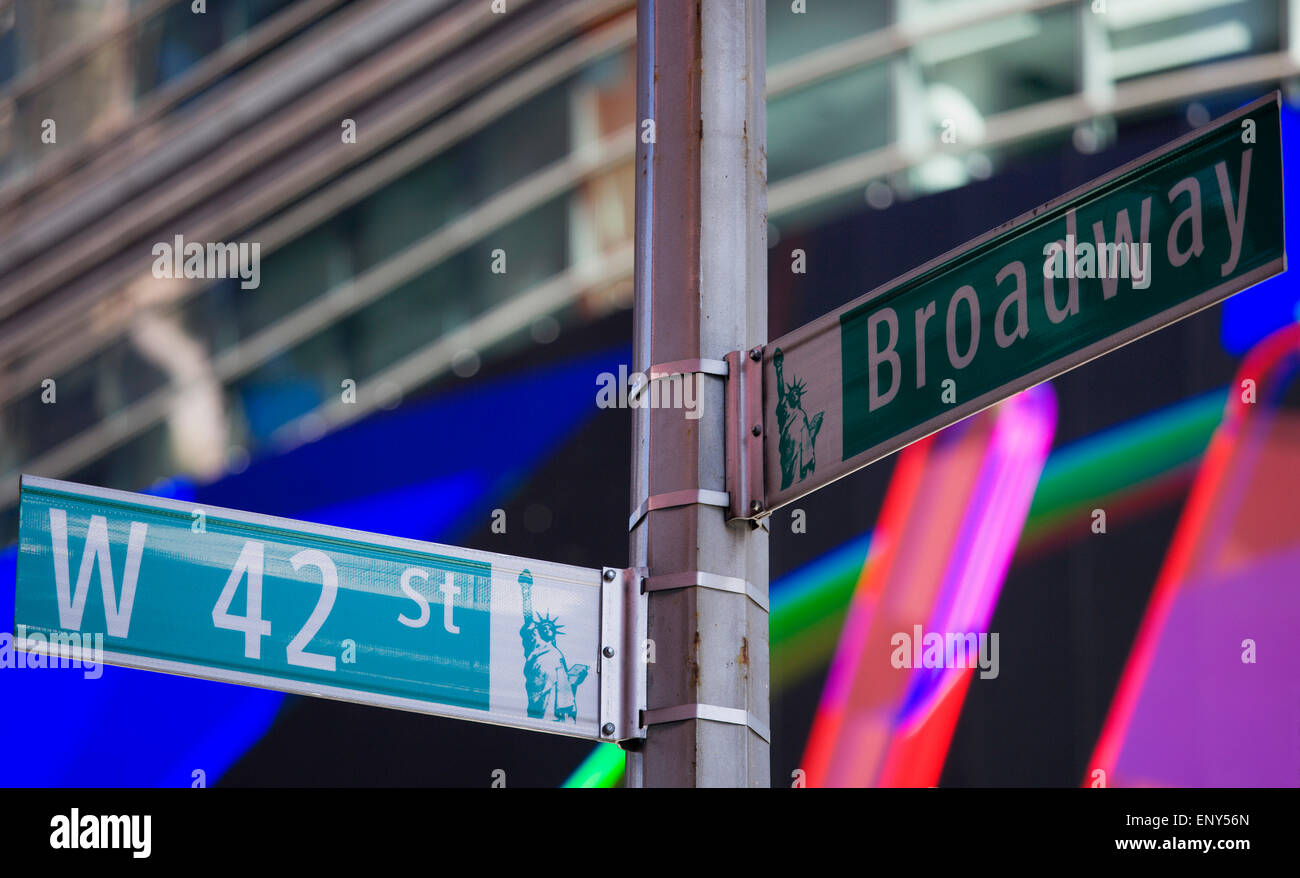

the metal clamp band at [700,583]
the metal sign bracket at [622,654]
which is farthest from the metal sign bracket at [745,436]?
the metal sign bracket at [622,654]

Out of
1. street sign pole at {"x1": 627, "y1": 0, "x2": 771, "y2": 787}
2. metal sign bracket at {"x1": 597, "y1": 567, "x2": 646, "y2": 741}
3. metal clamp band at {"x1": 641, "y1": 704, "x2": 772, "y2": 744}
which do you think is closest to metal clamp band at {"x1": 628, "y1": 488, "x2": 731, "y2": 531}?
street sign pole at {"x1": 627, "y1": 0, "x2": 771, "y2": 787}

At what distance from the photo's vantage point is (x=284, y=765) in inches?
480

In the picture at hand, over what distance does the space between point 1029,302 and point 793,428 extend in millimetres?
561

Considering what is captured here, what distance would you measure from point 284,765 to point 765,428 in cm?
922

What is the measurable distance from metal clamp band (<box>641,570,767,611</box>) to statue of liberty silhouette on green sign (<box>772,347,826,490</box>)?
220 mm

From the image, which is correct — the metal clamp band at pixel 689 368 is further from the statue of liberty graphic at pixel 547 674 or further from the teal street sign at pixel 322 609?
the statue of liberty graphic at pixel 547 674

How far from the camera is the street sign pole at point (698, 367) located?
3.48 m

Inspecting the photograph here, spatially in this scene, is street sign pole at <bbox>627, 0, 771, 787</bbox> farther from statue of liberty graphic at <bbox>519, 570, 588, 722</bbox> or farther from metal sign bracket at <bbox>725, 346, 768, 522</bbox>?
statue of liberty graphic at <bbox>519, 570, 588, 722</bbox>

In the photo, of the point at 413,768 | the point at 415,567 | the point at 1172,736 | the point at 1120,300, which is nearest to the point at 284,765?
the point at 413,768

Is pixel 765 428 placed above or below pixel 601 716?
above

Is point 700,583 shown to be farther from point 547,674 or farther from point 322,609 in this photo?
point 322,609

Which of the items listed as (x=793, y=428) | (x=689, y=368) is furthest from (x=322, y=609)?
(x=793, y=428)

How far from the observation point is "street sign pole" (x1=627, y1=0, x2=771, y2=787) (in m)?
3.48
